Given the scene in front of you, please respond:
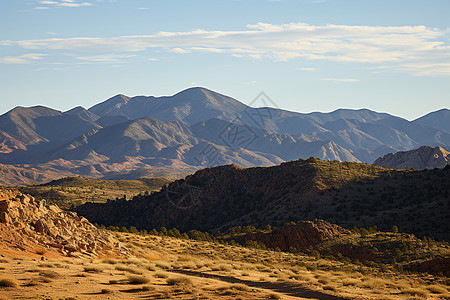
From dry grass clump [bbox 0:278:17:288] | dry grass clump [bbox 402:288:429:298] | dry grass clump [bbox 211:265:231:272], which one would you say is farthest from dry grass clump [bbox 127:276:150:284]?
dry grass clump [bbox 402:288:429:298]

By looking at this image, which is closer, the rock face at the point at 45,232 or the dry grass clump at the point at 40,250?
the dry grass clump at the point at 40,250

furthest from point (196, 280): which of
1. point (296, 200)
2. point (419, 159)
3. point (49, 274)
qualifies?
point (419, 159)

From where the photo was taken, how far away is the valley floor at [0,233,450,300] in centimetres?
2122

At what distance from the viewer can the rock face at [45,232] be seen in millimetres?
27344

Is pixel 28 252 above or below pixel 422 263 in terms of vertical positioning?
above

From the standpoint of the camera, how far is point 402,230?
192 feet

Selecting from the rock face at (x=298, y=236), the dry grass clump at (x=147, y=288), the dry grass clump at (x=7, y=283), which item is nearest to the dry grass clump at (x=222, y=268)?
the dry grass clump at (x=147, y=288)

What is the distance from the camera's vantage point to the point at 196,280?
2486 centimetres

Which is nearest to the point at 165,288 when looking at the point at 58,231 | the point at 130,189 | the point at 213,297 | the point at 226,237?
the point at 213,297

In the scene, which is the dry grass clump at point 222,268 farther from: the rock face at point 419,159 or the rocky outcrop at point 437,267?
the rock face at point 419,159

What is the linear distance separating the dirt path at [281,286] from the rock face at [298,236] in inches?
946

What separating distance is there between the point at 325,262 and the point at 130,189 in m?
121

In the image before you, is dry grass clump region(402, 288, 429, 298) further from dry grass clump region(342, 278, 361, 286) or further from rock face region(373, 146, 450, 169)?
rock face region(373, 146, 450, 169)

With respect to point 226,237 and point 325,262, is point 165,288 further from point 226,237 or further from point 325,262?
point 226,237
